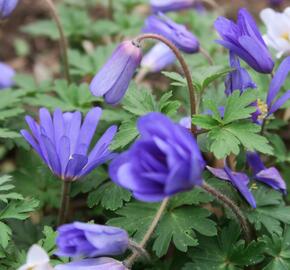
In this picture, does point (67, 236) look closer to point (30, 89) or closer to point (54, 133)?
point (54, 133)

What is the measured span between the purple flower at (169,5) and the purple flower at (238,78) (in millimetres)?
1341

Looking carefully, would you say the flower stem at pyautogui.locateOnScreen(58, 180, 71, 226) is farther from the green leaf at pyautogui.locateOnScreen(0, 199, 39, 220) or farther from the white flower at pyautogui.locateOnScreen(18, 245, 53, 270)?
the white flower at pyautogui.locateOnScreen(18, 245, 53, 270)

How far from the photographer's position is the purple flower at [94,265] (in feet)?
6.76

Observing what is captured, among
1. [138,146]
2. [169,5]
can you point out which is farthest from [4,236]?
[169,5]

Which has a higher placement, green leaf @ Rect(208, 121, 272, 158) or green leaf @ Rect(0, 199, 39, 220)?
green leaf @ Rect(208, 121, 272, 158)

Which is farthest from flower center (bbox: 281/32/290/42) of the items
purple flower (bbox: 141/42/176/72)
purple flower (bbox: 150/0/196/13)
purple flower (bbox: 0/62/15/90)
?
purple flower (bbox: 0/62/15/90)

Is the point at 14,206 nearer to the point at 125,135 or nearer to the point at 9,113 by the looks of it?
the point at 125,135

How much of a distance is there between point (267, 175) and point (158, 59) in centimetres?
141

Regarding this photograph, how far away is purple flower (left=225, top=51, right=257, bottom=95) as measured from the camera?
8.30 ft

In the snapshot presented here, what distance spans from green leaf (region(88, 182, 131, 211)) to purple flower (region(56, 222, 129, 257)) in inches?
17.0

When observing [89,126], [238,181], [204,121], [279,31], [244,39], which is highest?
[244,39]

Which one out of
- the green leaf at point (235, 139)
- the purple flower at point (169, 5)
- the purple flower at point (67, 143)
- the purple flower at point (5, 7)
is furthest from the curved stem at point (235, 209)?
the purple flower at point (169, 5)

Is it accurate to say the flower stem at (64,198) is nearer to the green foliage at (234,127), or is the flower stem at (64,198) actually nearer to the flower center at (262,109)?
the green foliage at (234,127)

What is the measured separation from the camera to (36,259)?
1975 millimetres
